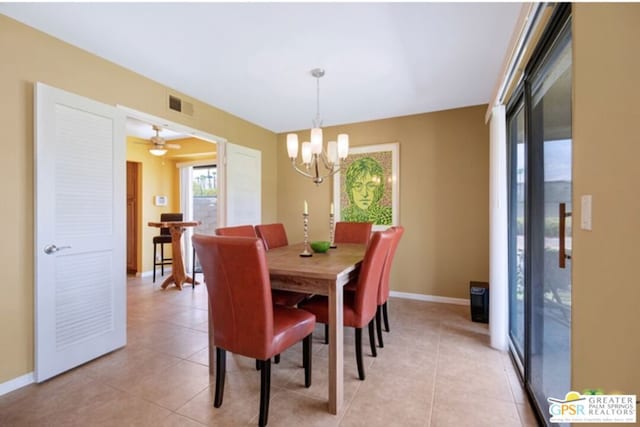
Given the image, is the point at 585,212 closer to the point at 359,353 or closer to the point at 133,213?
the point at 359,353

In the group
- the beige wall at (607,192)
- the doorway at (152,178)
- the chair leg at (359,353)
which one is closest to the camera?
the beige wall at (607,192)

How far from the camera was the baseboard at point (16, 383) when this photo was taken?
1.83 metres

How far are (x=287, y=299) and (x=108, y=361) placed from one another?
59.3 inches

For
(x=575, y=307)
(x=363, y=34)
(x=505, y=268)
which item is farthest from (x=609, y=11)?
(x=505, y=268)

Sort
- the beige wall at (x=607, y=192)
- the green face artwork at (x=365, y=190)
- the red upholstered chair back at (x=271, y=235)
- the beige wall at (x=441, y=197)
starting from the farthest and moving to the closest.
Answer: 1. the green face artwork at (x=365, y=190)
2. the beige wall at (x=441, y=197)
3. the red upholstered chair back at (x=271, y=235)
4. the beige wall at (x=607, y=192)

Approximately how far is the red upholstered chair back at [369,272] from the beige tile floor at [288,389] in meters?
0.50

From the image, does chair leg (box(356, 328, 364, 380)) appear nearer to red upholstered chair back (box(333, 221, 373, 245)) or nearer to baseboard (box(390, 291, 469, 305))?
red upholstered chair back (box(333, 221, 373, 245))

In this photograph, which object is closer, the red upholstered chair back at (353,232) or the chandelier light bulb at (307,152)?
the chandelier light bulb at (307,152)

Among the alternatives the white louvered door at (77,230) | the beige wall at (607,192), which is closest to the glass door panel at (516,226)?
the beige wall at (607,192)

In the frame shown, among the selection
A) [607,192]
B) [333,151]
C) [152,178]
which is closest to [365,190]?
[333,151]

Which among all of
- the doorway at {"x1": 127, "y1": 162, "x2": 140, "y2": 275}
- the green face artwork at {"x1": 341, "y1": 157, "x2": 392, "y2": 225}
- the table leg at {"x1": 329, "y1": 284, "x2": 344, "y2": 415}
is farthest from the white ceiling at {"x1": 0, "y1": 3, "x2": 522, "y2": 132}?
the doorway at {"x1": 127, "y1": 162, "x2": 140, "y2": 275}

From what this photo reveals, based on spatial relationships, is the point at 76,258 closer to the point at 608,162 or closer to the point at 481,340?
the point at 608,162

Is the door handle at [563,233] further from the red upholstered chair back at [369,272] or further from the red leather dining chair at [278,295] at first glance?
the red leather dining chair at [278,295]

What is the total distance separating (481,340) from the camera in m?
2.57
